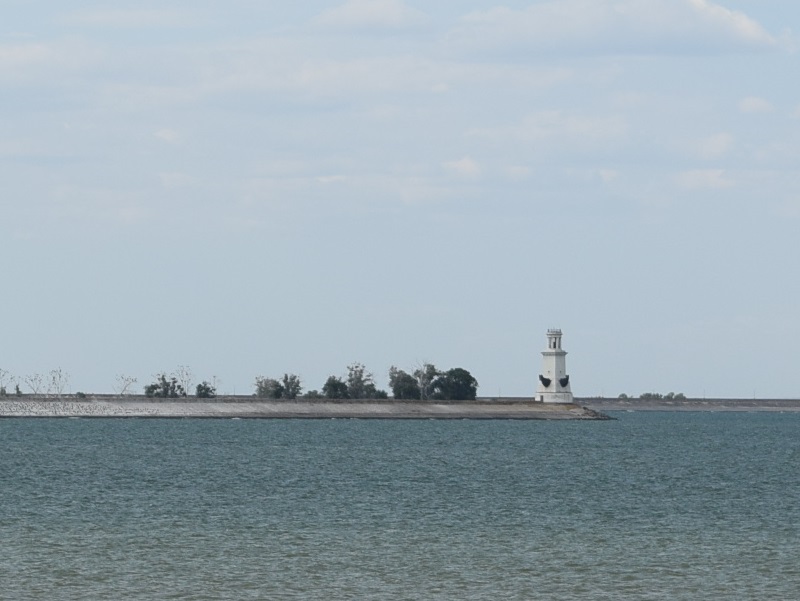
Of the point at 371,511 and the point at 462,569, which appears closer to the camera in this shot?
the point at 462,569

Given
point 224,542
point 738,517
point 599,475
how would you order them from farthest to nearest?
point 599,475
point 738,517
point 224,542

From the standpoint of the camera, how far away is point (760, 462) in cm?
11762

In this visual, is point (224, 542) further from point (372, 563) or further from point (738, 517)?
point (738, 517)

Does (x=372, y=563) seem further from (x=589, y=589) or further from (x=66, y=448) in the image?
(x=66, y=448)

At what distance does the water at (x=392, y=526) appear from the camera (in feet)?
145

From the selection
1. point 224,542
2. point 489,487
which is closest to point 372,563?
point 224,542

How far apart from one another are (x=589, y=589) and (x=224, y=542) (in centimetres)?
1612

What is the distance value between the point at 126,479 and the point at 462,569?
44.0m

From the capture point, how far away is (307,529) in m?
58.4

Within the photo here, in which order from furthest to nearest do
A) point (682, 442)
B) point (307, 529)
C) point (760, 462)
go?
point (682, 442), point (760, 462), point (307, 529)

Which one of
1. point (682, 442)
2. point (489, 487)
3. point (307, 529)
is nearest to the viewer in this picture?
point (307, 529)

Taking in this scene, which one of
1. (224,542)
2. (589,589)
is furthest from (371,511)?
(589,589)

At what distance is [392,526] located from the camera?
60125 millimetres

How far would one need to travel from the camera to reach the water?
4422cm
